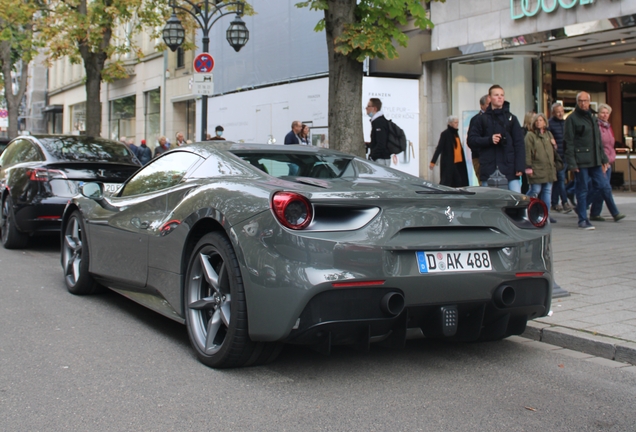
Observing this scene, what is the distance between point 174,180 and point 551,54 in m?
14.5

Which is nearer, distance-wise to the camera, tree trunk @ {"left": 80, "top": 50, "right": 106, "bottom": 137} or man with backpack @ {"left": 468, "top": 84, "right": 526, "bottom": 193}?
man with backpack @ {"left": 468, "top": 84, "right": 526, "bottom": 193}

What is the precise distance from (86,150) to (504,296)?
755 centimetres

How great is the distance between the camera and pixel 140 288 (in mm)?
5617

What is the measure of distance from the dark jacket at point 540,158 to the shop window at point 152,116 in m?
25.2

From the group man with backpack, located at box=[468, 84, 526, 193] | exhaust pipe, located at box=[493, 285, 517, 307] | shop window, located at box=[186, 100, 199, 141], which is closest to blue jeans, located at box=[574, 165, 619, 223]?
man with backpack, located at box=[468, 84, 526, 193]

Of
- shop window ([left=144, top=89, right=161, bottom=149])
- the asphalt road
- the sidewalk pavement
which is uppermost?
shop window ([left=144, top=89, right=161, bottom=149])

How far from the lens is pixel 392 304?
13.5ft

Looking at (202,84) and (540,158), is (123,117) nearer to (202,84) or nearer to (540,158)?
(202,84)

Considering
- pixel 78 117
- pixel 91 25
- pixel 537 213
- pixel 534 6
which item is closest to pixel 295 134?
pixel 534 6

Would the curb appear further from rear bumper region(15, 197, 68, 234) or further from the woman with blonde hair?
the woman with blonde hair

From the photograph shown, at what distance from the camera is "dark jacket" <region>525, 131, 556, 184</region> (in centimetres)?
1184

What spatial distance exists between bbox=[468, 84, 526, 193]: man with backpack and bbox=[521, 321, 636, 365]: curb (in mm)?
4133

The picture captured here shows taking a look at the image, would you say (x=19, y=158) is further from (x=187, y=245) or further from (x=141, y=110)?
(x=141, y=110)

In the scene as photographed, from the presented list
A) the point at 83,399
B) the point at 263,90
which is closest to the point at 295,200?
the point at 83,399
